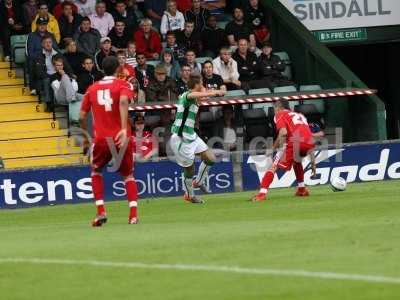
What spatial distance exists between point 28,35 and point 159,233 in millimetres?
13180

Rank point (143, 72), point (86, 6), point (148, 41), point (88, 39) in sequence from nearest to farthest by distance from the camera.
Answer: point (143, 72), point (88, 39), point (148, 41), point (86, 6)

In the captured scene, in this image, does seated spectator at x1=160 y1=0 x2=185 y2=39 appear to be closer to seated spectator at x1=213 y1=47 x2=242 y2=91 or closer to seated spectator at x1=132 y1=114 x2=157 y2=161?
seated spectator at x1=213 y1=47 x2=242 y2=91

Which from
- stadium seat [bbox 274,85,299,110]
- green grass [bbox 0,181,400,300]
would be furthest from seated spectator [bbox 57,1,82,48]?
green grass [bbox 0,181,400,300]

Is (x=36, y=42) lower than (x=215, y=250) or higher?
higher

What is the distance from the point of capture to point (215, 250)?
39.4 feet

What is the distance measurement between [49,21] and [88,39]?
0.93 meters

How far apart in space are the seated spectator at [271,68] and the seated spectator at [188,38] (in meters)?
1.49

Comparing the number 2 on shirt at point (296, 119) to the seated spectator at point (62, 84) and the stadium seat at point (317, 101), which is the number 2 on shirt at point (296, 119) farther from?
the stadium seat at point (317, 101)

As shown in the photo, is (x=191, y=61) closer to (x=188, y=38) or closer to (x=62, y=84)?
(x=188, y=38)

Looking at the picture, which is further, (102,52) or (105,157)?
(102,52)

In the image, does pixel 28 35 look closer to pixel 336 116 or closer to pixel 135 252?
pixel 336 116

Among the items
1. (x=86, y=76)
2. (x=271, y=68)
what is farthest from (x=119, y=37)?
(x=271, y=68)

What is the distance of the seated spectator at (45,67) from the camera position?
2627 cm

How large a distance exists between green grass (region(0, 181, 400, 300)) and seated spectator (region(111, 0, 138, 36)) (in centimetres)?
940
